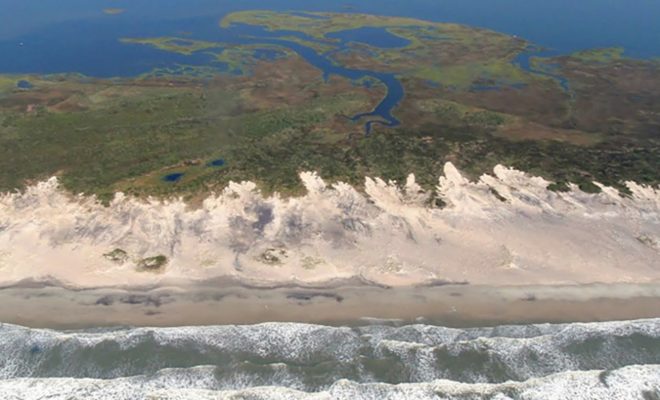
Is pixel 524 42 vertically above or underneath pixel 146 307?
above

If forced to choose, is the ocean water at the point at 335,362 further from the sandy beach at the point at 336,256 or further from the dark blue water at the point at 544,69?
the dark blue water at the point at 544,69

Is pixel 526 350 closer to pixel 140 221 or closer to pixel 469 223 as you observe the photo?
pixel 469 223

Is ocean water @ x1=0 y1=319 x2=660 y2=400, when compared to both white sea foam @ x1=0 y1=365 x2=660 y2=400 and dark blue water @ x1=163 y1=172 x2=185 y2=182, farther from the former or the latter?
dark blue water @ x1=163 y1=172 x2=185 y2=182

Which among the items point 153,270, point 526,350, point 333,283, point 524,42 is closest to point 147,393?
point 153,270

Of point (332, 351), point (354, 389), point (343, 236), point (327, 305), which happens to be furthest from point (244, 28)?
point (354, 389)

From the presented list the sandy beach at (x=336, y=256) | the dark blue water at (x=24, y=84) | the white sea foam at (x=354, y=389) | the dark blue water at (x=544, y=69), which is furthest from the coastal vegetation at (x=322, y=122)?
the white sea foam at (x=354, y=389)

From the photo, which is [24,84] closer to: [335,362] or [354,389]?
[335,362]
